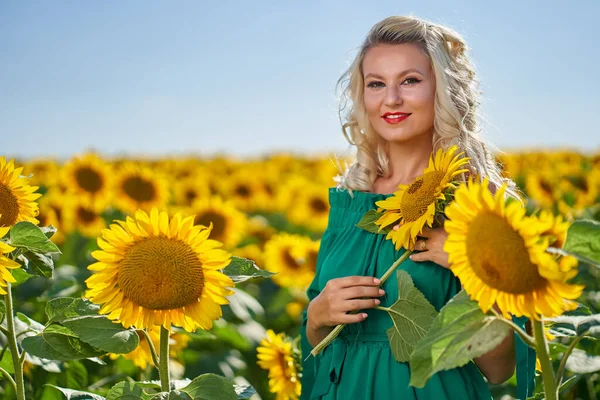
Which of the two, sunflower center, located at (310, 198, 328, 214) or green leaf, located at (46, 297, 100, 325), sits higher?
green leaf, located at (46, 297, 100, 325)

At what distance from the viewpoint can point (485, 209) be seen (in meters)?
1.30

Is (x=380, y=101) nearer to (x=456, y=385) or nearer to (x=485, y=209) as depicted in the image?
(x=456, y=385)

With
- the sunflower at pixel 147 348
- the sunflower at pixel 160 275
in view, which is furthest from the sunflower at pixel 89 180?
the sunflower at pixel 160 275

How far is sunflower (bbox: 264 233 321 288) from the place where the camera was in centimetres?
436

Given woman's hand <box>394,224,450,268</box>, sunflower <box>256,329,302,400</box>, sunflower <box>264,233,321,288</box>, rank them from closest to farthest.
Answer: woman's hand <box>394,224,450,268</box>, sunflower <box>256,329,302,400</box>, sunflower <box>264,233,321,288</box>

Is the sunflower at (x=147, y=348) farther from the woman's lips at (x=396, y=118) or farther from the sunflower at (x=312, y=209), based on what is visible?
the sunflower at (x=312, y=209)

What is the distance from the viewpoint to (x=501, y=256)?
127 centimetres

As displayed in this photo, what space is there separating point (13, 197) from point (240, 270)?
613 millimetres

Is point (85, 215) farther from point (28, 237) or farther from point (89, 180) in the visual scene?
point (28, 237)

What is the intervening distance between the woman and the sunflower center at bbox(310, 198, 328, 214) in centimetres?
358

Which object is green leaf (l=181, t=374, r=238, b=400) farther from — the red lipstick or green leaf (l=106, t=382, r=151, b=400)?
the red lipstick

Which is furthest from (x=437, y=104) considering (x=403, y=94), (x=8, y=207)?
(x=8, y=207)

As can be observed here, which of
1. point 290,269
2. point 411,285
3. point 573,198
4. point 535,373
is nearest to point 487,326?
point 411,285

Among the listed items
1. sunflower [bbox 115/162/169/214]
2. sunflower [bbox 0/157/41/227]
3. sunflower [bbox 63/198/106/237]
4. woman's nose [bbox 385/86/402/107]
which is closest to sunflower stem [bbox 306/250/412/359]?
woman's nose [bbox 385/86/402/107]
